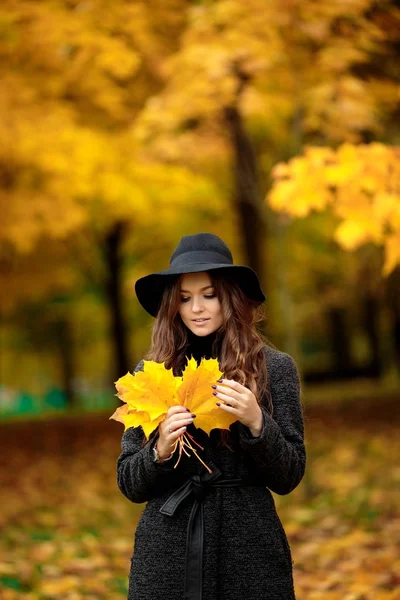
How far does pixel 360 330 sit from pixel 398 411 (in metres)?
18.0

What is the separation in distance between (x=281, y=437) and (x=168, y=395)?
389mm

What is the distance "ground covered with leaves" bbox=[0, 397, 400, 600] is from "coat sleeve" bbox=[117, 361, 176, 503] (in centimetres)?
64

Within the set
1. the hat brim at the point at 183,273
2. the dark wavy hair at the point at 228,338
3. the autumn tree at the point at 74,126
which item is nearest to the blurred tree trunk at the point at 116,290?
the autumn tree at the point at 74,126

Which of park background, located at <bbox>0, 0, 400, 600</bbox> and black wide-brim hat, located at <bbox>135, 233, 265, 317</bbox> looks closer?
black wide-brim hat, located at <bbox>135, 233, 265, 317</bbox>

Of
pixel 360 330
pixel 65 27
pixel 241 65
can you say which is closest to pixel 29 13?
pixel 65 27

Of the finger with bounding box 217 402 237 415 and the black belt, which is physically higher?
the finger with bounding box 217 402 237 415

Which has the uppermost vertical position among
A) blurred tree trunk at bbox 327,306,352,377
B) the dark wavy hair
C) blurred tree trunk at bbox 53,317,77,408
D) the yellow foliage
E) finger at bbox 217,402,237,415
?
blurred tree trunk at bbox 327,306,352,377

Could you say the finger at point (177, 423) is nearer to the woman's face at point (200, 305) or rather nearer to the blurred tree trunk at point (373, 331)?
the woman's face at point (200, 305)

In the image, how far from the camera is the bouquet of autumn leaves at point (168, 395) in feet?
7.15

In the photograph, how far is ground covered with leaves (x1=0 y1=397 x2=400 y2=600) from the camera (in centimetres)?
488

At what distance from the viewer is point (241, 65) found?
7.03m

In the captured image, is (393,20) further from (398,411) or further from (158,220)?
(158,220)

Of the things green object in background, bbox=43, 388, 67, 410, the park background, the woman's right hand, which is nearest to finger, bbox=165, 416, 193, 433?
the woman's right hand

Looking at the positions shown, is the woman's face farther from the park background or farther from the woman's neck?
the park background
